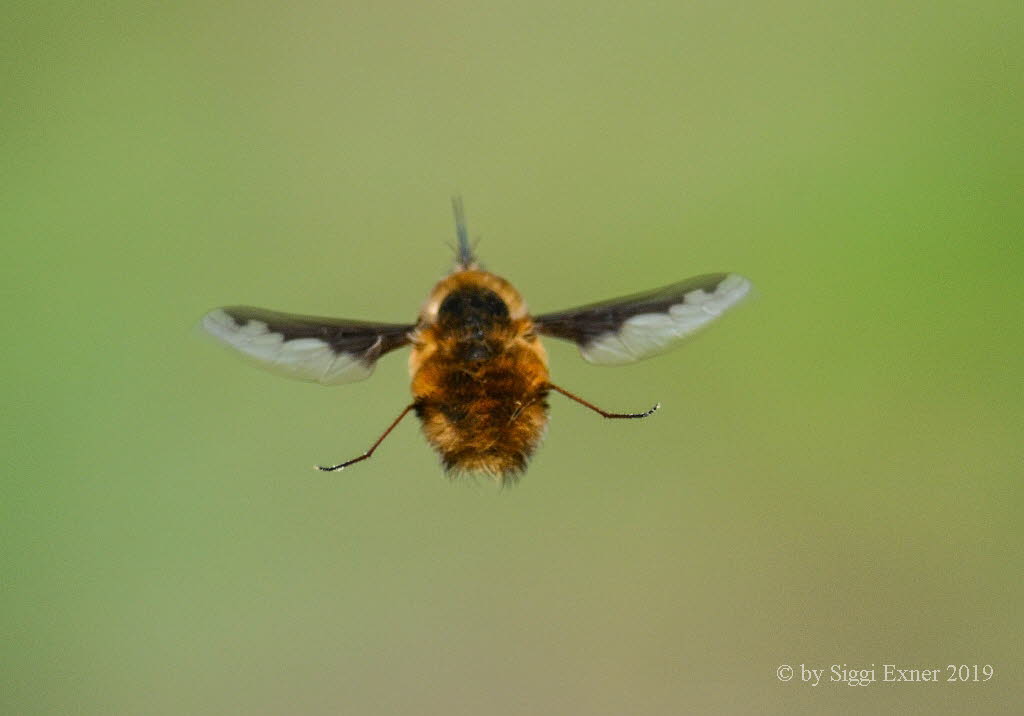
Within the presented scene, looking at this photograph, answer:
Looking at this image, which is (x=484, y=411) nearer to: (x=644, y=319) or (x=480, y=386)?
(x=480, y=386)

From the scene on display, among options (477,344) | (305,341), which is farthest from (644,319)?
(305,341)

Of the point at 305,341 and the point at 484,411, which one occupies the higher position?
the point at 305,341

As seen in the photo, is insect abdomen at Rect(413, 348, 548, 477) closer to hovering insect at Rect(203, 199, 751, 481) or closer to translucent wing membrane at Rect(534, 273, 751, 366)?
hovering insect at Rect(203, 199, 751, 481)

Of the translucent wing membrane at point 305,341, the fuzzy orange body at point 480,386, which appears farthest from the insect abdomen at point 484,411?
the translucent wing membrane at point 305,341

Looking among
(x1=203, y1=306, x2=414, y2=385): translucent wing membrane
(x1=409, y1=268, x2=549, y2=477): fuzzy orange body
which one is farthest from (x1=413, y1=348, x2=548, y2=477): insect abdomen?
(x1=203, y1=306, x2=414, y2=385): translucent wing membrane

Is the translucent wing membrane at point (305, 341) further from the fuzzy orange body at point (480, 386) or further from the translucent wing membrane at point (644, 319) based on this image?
the translucent wing membrane at point (644, 319)

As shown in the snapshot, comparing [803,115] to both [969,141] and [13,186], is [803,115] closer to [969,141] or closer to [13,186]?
[969,141]
